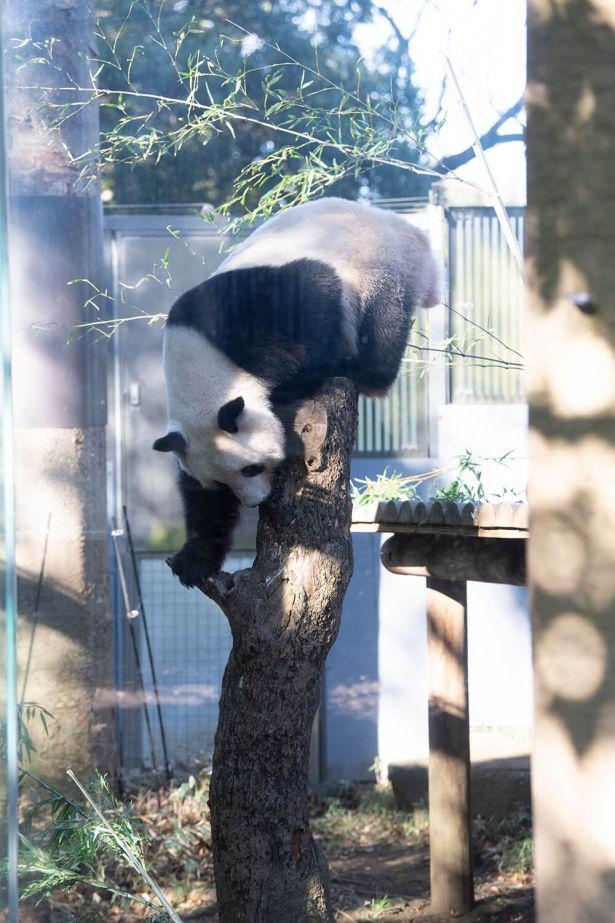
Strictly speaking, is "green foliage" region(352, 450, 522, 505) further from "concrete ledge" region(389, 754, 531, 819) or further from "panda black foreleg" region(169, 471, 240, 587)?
"concrete ledge" region(389, 754, 531, 819)

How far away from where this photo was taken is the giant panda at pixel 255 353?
2727 millimetres

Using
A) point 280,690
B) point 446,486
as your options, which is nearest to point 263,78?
point 446,486

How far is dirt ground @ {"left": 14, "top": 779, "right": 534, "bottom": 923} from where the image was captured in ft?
10.9

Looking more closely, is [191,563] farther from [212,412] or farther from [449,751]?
[449,751]

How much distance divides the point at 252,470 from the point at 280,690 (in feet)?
2.03

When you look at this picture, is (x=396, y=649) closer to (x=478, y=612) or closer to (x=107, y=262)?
(x=478, y=612)

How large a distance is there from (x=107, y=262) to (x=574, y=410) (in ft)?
11.4

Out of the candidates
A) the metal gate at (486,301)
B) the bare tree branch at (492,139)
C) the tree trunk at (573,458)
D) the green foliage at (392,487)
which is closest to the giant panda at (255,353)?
the bare tree branch at (492,139)

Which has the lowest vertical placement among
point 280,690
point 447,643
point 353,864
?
point 353,864

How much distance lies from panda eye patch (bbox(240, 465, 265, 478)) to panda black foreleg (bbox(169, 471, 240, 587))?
0.72ft

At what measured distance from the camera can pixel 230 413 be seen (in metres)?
2.69

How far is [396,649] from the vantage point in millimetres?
4797

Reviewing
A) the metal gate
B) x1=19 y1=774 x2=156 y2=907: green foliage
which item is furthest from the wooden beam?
x1=19 y1=774 x2=156 y2=907: green foliage

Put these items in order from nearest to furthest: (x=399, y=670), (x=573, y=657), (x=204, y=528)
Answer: (x=573, y=657)
(x=204, y=528)
(x=399, y=670)
